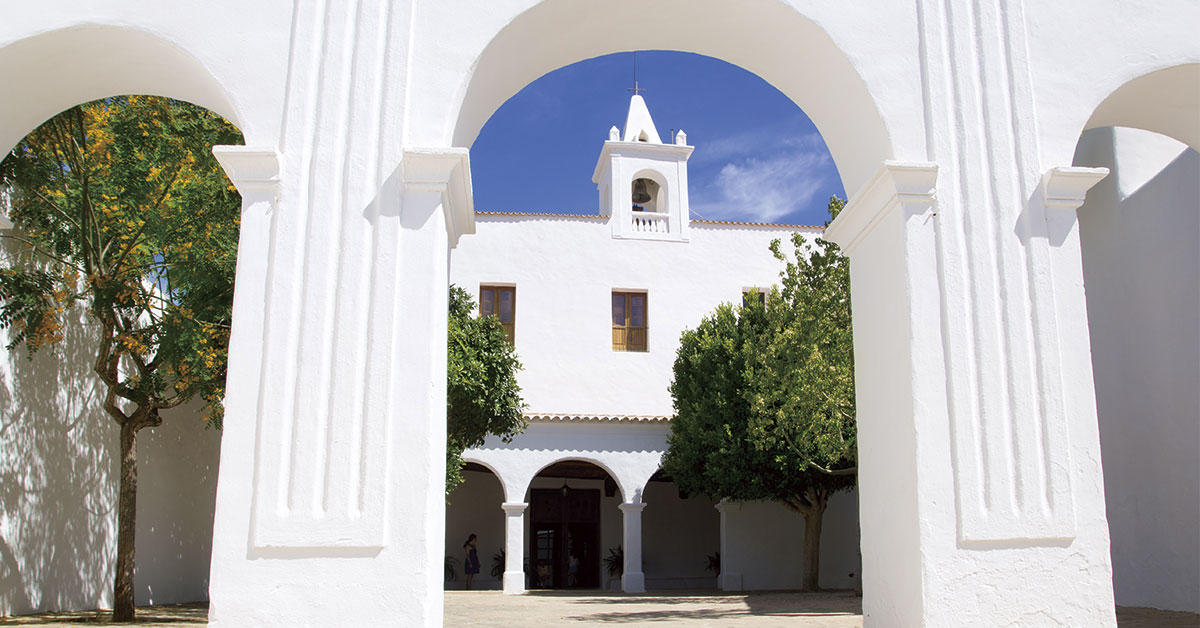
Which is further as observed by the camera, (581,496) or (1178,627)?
(581,496)

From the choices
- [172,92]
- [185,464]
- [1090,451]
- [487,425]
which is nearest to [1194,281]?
[1090,451]

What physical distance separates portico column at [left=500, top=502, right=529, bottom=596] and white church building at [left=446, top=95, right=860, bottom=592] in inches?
73.9

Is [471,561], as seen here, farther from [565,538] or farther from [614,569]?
[614,569]

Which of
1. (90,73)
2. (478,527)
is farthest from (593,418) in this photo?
(90,73)

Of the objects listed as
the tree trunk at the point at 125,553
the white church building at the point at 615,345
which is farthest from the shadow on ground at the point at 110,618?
the white church building at the point at 615,345

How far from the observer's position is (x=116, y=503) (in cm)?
1070

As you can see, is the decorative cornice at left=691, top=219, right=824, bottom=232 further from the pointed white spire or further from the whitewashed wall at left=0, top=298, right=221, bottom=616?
the whitewashed wall at left=0, top=298, right=221, bottom=616

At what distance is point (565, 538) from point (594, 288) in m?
5.59

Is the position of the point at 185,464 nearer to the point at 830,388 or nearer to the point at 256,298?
the point at 830,388

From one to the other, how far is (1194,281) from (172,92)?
286 inches

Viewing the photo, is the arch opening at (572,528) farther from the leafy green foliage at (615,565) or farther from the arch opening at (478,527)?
the arch opening at (478,527)

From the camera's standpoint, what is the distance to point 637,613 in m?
12.3

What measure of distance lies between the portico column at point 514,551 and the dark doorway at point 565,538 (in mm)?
3124

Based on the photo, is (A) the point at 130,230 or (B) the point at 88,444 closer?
(A) the point at 130,230
